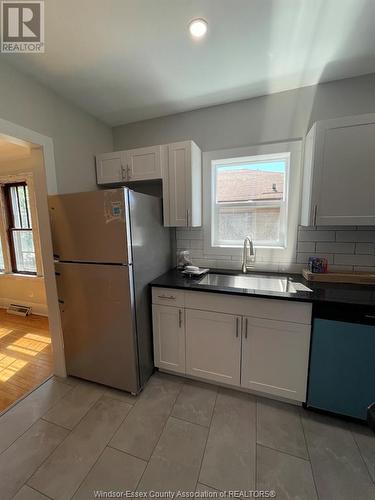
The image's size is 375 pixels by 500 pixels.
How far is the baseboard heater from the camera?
3.37 metres

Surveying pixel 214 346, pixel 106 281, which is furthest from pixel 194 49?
pixel 214 346

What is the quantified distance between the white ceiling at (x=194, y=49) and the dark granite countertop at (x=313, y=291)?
A: 1698mm

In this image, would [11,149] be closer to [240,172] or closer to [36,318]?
[36,318]

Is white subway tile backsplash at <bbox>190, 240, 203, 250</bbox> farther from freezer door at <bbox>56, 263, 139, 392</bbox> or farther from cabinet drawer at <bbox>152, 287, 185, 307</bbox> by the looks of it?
freezer door at <bbox>56, 263, 139, 392</bbox>

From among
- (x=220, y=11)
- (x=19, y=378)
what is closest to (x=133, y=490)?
(x=19, y=378)

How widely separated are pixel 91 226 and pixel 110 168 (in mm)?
931

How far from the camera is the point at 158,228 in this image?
2.06 m

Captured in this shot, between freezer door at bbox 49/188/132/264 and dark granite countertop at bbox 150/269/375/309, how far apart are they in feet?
1.69

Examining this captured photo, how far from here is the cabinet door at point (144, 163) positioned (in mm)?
2068

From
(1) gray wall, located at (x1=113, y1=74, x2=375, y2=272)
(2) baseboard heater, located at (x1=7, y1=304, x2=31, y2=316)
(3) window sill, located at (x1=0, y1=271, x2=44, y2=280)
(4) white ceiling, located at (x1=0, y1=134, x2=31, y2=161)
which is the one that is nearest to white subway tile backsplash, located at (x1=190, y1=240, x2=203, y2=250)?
(1) gray wall, located at (x1=113, y1=74, x2=375, y2=272)

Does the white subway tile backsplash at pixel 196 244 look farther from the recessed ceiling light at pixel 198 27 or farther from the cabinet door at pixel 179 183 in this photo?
the recessed ceiling light at pixel 198 27

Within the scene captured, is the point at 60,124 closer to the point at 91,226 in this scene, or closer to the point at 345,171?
the point at 91,226

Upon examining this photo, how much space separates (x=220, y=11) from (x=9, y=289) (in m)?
4.55

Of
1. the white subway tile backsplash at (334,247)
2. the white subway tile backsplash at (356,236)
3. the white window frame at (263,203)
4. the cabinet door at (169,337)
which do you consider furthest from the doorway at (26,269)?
the white subway tile backsplash at (356,236)
